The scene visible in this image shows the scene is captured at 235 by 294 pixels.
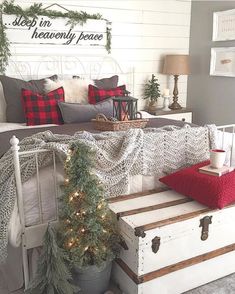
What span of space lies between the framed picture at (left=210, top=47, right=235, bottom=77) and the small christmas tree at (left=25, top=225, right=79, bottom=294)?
291cm

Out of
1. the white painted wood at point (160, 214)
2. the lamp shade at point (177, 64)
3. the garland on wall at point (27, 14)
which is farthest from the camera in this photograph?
the lamp shade at point (177, 64)

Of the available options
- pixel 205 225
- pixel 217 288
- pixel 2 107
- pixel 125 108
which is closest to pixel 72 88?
pixel 2 107

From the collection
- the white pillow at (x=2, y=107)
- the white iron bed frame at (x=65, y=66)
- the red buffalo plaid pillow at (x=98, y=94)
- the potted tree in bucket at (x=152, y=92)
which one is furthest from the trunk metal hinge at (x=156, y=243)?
the potted tree in bucket at (x=152, y=92)

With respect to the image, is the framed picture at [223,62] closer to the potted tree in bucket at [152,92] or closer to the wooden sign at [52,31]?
the potted tree in bucket at [152,92]

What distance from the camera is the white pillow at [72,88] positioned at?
310 cm

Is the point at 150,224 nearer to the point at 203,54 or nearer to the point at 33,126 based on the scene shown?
the point at 33,126

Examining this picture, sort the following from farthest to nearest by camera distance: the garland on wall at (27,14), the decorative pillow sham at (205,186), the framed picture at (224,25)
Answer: the framed picture at (224,25)
the garland on wall at (27,14)
the decorative pillow sham at (205,186)

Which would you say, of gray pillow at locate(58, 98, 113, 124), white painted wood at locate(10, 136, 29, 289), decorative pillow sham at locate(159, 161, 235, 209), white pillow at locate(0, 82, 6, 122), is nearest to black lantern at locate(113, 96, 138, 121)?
gray pillow at locate(58, 98, 113, 124)

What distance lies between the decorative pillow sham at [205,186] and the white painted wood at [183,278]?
1.15 feet

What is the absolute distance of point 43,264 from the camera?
151cm

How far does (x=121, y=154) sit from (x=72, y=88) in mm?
1603

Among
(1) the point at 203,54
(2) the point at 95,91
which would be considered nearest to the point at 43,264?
(2) the point at 95,91

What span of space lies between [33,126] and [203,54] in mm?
2405

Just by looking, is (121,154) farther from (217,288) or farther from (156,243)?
(217,288)
